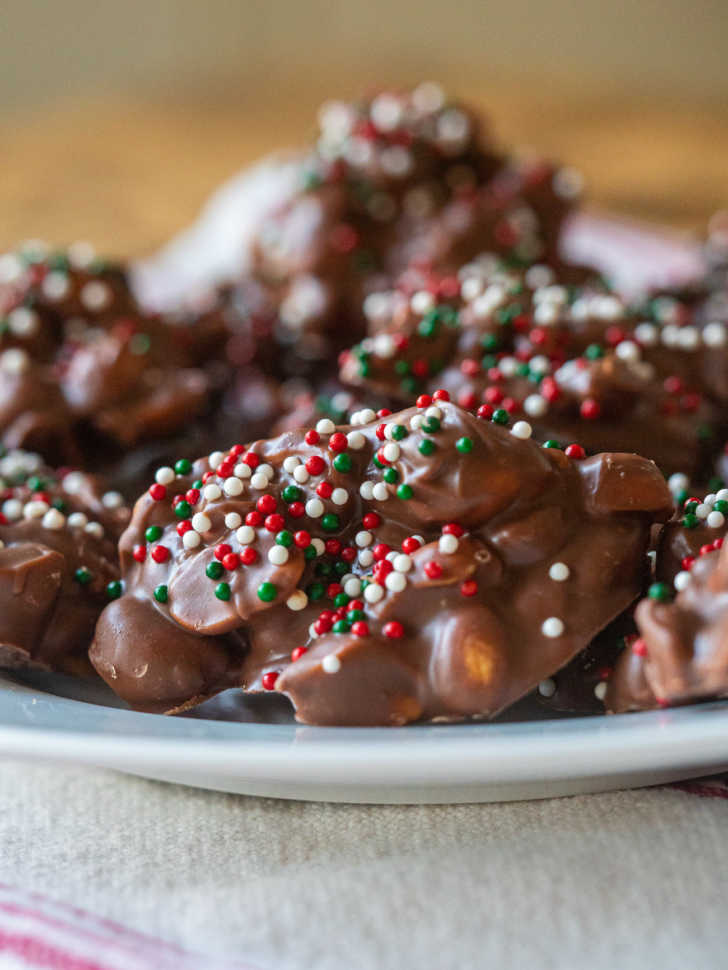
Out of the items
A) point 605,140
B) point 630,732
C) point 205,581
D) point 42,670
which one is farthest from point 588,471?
point 605,140

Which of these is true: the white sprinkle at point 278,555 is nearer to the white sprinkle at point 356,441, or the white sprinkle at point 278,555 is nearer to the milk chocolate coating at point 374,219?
the white sprinkle at point 356,441

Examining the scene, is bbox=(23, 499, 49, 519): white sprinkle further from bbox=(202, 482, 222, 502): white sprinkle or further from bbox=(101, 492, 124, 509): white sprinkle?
bbox=(202, 482, 222, 502): white sprinkle

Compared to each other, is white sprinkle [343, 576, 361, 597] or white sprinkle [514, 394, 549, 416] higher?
white sprinkle [514, 394, 549, 416]

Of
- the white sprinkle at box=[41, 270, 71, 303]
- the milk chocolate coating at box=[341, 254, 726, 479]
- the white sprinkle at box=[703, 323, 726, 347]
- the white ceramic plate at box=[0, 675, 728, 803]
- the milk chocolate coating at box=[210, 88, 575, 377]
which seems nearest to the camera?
the white ceramic plate at box=[0, 675, 728, 803]

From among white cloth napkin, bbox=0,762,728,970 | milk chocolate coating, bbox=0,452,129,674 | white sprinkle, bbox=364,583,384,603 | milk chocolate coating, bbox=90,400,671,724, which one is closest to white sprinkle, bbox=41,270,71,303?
milk chocolate coating, bbox=0,452,129,674

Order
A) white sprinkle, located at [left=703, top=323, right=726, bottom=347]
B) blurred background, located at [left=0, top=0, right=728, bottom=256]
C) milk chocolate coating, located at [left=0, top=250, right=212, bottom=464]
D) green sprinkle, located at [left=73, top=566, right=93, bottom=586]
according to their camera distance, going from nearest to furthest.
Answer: green sprinkle, located at [left=73, top=566, right=93, bottom=586] < white sprinkle, located at [left=703, top=323, right=726, bottom=347] < milk chocolate coating, located at [left=0, top=250, right=212, bottom=464] < blurred background, located at [left=0, top=0, right=728, bottom=256]

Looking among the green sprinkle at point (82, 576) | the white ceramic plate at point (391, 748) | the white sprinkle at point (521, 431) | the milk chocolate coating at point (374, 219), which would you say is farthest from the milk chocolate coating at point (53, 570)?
the milk chocolate coating at point (374, 219)
